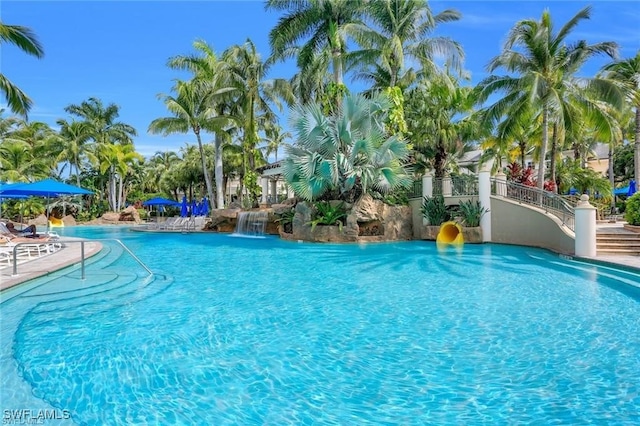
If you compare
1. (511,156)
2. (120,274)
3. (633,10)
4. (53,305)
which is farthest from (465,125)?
(53,305)

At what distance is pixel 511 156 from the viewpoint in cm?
3662

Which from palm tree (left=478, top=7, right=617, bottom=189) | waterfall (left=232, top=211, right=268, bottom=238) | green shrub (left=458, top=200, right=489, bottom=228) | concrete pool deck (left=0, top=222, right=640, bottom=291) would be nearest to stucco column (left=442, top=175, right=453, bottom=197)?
green shrub (left=458, top=200, right=489, bottom=228)

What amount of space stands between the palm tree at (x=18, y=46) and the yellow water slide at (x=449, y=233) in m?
18.0

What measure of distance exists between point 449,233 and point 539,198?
429 cm

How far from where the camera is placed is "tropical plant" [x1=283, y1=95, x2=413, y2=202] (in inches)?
756

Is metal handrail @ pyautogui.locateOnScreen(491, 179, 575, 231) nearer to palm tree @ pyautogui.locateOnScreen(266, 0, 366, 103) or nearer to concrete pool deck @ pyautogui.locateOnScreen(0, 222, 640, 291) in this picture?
concrete pool deck @ pyautogui.locateOnScreen(0, 222, 640, 291)

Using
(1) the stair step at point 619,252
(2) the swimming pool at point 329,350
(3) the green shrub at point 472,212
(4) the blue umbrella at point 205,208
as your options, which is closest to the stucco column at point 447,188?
(3) the green shrub at point 472,212

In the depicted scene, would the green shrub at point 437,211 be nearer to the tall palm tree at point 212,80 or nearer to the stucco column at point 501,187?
the stucco column at point 501,187

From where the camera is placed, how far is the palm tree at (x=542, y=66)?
17.4 m

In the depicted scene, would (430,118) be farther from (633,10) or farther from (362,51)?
(633,10)

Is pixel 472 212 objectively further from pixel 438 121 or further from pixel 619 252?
pixel 438 121

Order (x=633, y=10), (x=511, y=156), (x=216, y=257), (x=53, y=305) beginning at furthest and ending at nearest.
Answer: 1. (x=511, y=156)
2. (x=633, y=10)
3. (x=216, y=257)
4. (x=53, y=305)

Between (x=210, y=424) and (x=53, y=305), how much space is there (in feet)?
18.4

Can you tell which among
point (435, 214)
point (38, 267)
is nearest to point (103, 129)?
point (38, 267)
